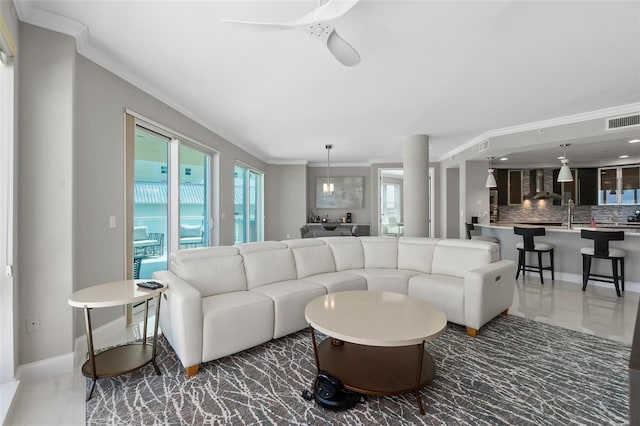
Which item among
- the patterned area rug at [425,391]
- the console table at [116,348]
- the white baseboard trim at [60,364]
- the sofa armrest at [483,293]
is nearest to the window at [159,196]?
the white baseboard trim at [60,364]

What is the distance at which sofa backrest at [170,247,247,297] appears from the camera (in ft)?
8.88

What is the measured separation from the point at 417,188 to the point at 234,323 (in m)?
4.04

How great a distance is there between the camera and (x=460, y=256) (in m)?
3.55

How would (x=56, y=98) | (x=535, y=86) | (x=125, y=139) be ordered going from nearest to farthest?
1. (x=56, y=98)
2. (x=125, y=139)
3. (x=535, y=86)

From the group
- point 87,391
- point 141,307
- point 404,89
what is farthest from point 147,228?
point 404,89

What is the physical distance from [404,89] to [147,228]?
11.9 feet

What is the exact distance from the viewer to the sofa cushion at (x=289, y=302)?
2.68 metres

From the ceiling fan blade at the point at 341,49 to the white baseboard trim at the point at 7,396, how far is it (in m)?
2.99

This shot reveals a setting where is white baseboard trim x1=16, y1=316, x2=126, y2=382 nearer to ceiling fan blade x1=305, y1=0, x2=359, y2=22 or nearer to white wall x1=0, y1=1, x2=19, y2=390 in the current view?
white wall x1=0, y1=1, x2=19, y2=390

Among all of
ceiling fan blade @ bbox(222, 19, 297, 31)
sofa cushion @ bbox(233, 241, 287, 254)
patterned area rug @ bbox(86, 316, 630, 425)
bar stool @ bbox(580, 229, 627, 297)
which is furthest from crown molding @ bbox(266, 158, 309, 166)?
ceiling fan blade @ bbox(222, 19, 297, 31)

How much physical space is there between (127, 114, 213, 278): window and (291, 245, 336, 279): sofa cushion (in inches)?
70.7

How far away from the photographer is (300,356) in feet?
8.13

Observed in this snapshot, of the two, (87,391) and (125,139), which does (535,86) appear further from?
(87,391)

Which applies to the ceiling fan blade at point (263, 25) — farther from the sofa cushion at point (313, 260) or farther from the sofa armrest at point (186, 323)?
the sofa cushion at point (313, 260)
